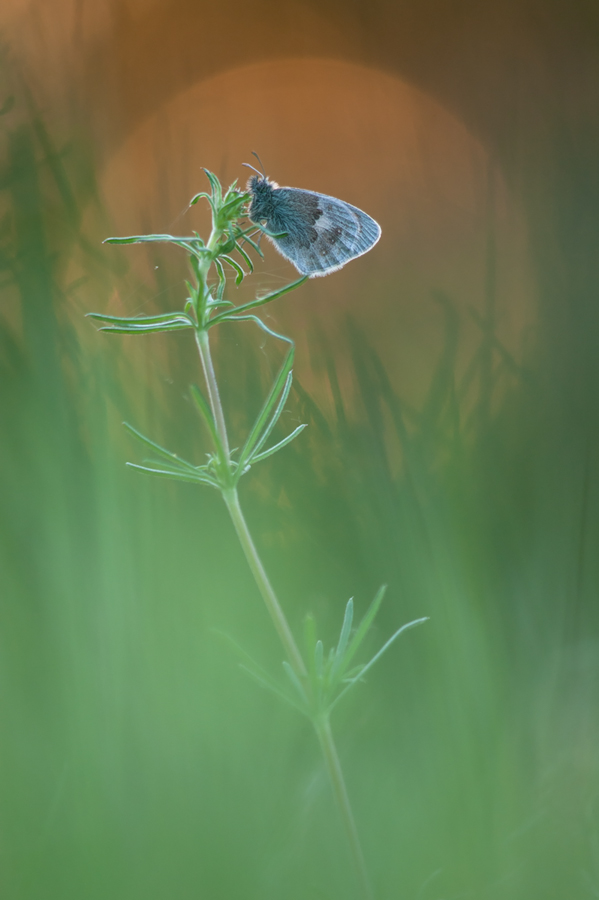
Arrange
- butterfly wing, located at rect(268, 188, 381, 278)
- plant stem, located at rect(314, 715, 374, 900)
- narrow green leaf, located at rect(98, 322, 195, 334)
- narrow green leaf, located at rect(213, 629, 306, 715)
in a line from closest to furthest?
1. plant stem, located at rect(314, 715, 374, 900)
2. narrow green leaf, located at rect(213, 629, 306, 715)
3. narrow green leaf, located at rect(98, 322, 195, 334)
4. butterfly wing, located at rect(268, 188, 381, 278)

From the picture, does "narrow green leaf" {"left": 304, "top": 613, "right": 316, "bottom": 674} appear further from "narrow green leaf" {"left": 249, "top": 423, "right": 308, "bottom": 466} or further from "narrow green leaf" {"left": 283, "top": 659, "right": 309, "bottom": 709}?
"narrow green leaf" {"left": 249, "top": 423, "right": 308, "bottom": 466}

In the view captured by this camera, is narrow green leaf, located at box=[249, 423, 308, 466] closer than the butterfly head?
Answer: Yes

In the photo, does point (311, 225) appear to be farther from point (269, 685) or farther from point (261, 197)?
point (269, 685)

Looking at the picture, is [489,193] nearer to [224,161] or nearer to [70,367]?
[224,161]

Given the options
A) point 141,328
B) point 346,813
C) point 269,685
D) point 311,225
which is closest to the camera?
point 346,813

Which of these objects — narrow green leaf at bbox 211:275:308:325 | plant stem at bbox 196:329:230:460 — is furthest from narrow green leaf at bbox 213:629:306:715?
narrow green leaf at bbox 211:275:308:325

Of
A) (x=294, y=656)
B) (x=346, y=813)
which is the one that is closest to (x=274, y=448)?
(x=294, y=656)

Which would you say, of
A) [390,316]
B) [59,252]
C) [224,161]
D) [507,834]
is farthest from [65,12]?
[507,834]

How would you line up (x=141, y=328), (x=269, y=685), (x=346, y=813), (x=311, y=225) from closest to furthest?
(x=346, y=813) → (x=269, y=685) → (x=141, y=328) → (x=311, y=225)
